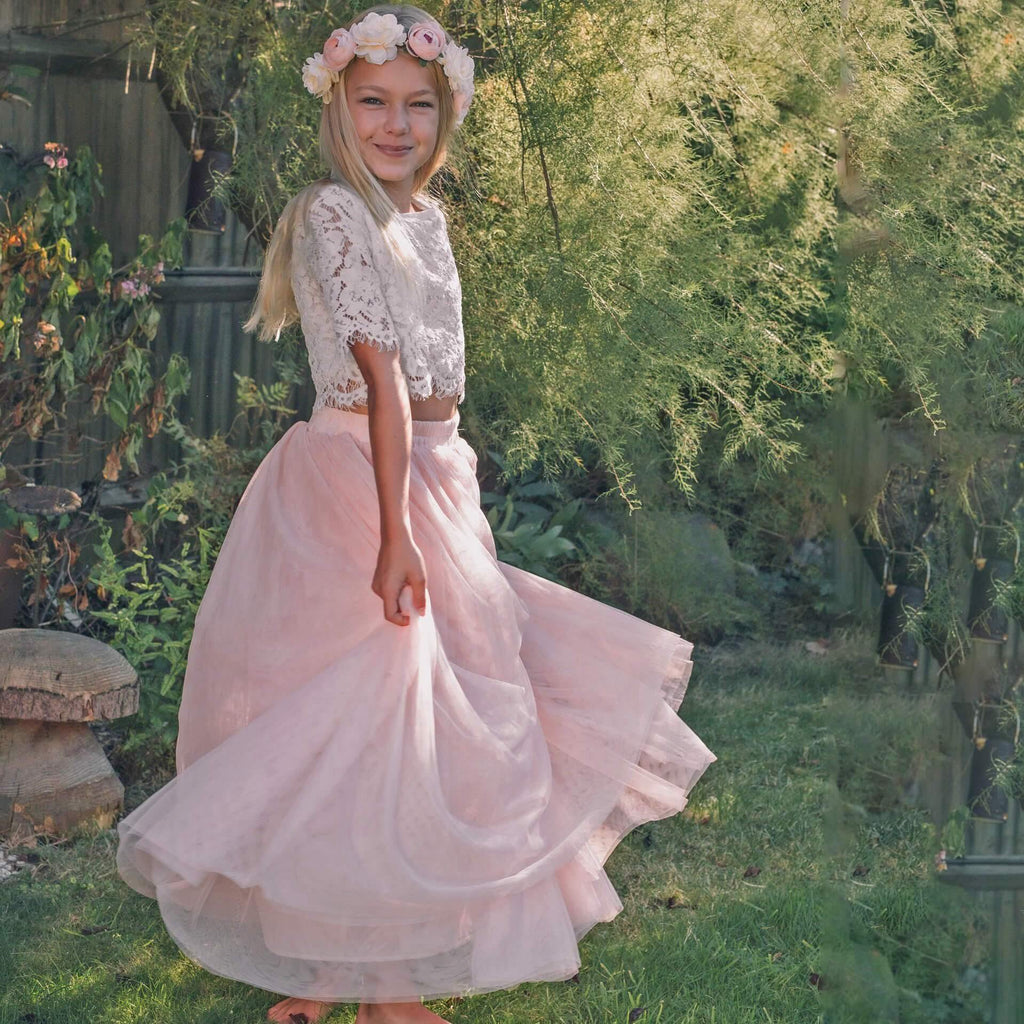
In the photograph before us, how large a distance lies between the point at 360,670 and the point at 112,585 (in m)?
1.74

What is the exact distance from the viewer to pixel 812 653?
5.18 metres

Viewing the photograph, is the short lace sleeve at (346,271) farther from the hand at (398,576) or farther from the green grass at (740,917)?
the green grass at (740,917)

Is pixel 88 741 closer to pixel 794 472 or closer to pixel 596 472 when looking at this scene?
pixel 596 472

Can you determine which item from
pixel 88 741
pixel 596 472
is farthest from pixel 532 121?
pixel 596 472

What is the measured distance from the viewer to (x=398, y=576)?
2189mm

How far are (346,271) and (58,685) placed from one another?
5.15 ft

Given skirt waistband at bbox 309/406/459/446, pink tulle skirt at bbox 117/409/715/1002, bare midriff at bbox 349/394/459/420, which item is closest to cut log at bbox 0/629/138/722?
pink tulle skirt at bbox 117/409/715/1002

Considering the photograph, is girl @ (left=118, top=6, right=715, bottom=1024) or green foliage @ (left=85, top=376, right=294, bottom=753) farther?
green foliage @ (left=85, top=376, right=294, bottom=753)

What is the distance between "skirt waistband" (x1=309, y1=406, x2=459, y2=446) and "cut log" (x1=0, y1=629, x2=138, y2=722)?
1212 millimetres

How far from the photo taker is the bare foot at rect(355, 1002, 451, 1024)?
2291 millimetres

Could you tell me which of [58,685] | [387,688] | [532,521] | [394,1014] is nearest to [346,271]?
[387,688]

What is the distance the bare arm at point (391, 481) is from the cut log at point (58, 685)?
1388 millimetres

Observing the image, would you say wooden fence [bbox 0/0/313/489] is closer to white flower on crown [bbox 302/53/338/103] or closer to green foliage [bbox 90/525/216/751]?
green foliage [bbox 90/525/216/751]

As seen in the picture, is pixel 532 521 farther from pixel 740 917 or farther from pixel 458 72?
pixel 458 72
